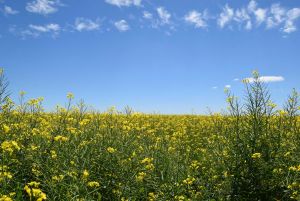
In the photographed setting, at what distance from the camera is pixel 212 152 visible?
305 inches

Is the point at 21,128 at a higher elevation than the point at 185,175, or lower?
higher

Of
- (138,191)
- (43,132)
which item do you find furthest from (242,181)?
(43,132)

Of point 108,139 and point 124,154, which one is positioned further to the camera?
point 108,139

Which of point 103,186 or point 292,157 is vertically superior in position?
point 292,157

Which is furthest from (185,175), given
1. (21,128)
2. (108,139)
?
(21,128)

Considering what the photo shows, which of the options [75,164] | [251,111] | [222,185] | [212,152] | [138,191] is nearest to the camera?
[75,164]

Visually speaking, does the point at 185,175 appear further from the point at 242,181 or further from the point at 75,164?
the point at 75,164

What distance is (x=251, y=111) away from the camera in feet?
23.1

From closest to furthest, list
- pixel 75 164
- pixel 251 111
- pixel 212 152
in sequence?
pixel 75 164 < pixel 251 111 < pixel 212 152

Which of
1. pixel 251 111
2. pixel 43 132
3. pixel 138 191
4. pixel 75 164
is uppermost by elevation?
pixel 251 111

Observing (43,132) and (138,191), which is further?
(43,132)

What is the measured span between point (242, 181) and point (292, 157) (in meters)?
0.92

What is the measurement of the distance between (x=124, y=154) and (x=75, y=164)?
4.08ft

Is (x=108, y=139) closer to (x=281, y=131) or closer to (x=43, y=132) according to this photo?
(x=43, y=132)
